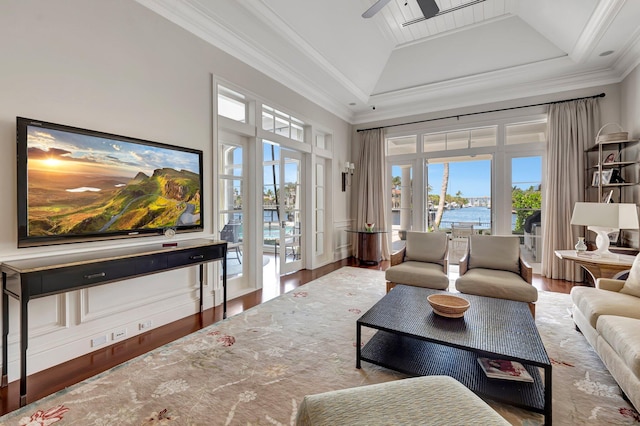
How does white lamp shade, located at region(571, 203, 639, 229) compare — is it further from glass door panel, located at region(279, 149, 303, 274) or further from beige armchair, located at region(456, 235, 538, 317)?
glass door panel, located at region(279, 149, 303, 274)

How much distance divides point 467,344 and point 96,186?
2987 mm

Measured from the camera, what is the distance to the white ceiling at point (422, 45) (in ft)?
10.9

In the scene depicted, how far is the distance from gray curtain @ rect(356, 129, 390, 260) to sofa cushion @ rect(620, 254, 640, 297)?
3.96 m

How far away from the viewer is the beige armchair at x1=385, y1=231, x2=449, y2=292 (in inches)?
132

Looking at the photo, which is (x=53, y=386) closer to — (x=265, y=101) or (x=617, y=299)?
(x=265, y=101)

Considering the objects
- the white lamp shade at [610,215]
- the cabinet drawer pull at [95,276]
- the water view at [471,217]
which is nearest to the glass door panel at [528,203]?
the water view at [471,217]

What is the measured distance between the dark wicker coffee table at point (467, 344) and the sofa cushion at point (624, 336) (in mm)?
406

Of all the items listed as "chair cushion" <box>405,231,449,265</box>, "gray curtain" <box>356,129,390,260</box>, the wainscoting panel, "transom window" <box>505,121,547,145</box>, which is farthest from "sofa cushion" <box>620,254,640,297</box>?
the wainscoting panel

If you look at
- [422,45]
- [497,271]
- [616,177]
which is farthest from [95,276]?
[616,177]

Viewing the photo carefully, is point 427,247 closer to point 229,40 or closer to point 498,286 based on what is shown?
point 498,286

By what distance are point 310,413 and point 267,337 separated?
1.67 meters

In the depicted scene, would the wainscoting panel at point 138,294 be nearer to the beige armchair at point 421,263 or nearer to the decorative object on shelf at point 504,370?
the beige armchair at point 421,263

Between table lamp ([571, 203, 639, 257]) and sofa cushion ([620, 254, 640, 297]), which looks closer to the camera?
sofa cushion ([620, 254, 640, 297])

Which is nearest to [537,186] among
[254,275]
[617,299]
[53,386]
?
[617,299]
